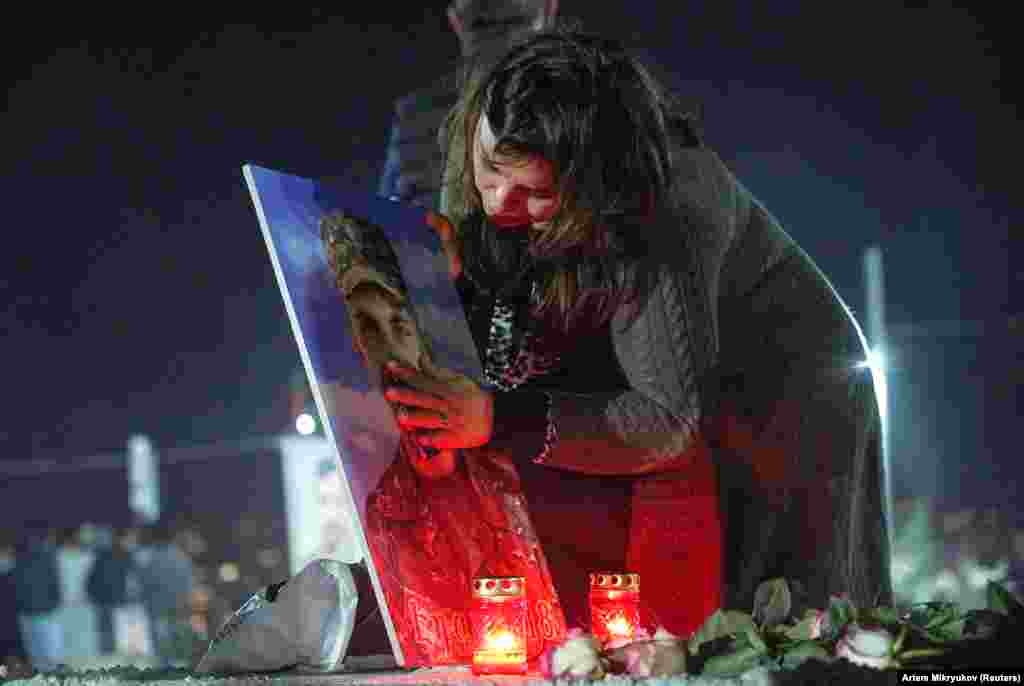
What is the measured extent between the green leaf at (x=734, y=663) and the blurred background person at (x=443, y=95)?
1027 mm

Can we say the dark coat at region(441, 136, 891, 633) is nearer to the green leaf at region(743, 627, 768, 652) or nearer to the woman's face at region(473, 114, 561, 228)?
the woman's face at region(473, 114, 561, 228)

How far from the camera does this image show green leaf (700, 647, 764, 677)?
4.54ft

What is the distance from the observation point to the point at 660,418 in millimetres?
1755

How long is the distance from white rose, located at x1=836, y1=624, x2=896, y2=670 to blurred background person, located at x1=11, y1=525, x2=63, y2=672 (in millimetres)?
5197

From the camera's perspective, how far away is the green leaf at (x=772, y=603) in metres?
1.59

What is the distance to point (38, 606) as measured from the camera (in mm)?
6105

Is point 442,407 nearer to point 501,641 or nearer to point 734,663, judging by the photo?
point 501,641

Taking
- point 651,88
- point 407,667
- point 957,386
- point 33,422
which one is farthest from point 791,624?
point 33,422

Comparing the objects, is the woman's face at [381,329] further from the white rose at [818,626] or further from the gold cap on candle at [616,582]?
the white rose at [818,626]

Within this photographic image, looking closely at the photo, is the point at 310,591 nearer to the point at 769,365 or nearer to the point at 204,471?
the point at 769,365

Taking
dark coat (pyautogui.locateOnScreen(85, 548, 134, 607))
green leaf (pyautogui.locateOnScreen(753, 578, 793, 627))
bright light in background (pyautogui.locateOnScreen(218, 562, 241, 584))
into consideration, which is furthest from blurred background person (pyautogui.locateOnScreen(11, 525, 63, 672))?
green leaf (pyautogui.locateOnScreen(753, 578, 793, 627))

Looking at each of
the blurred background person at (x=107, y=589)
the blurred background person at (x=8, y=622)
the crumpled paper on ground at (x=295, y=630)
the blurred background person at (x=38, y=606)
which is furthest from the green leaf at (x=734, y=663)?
the blurred background person at (x=107, y=589)

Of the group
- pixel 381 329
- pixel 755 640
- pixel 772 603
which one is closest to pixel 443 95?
pixel 381 329

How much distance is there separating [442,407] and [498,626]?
29 cm
